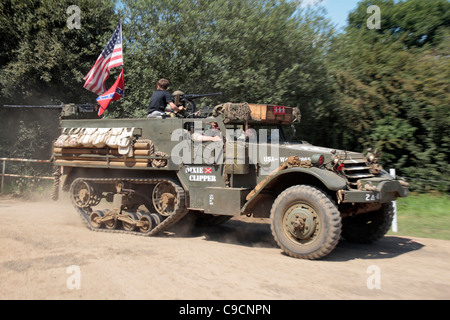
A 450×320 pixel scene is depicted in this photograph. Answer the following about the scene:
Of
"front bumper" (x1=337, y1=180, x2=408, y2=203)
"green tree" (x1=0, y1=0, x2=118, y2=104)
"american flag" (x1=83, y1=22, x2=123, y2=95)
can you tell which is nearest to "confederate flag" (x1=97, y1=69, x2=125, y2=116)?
"american flag" (x1=83, y1=22, x2=123, y2=95)

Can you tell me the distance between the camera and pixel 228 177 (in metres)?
7.30

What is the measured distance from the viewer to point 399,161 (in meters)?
11.5

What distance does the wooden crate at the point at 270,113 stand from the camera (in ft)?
24.1

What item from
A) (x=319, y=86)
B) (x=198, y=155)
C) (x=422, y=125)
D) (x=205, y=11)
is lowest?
(x=198, y=155)

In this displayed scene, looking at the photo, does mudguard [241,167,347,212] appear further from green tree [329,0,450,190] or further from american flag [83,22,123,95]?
green tree [329,0,450,190]

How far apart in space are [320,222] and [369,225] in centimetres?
169

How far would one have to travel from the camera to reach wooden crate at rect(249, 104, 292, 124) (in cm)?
733

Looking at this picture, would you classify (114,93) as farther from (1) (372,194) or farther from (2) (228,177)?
(1) (372,194)

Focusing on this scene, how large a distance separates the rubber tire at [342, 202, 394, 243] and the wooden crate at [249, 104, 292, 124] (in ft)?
6.85

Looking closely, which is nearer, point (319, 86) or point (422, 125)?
point (422, 125)

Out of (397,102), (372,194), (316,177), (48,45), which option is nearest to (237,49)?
(397,102)

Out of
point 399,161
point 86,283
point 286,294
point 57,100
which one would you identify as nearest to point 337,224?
point 286,294
